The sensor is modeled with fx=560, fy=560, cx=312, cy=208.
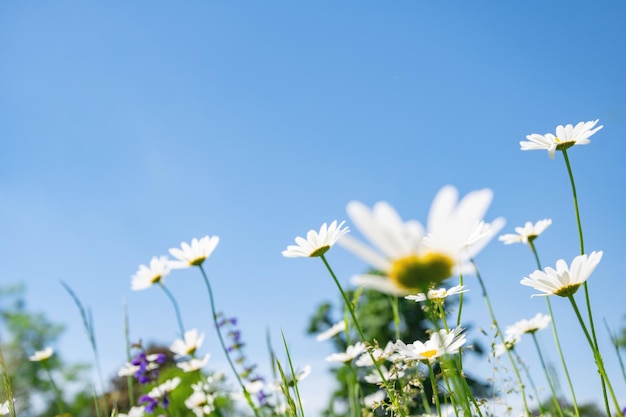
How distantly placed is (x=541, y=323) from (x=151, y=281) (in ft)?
6.18

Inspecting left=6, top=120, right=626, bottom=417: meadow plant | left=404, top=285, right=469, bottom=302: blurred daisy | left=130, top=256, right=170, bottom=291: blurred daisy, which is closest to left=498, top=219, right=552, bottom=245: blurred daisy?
left=6, top=120, right=626, bottom=417: meadow plant

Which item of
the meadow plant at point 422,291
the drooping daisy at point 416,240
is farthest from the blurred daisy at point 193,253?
A: the drooping daisy at point 416,240

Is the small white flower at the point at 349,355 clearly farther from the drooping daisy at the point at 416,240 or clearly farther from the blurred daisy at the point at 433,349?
the drooping daisy at the point at 416,240

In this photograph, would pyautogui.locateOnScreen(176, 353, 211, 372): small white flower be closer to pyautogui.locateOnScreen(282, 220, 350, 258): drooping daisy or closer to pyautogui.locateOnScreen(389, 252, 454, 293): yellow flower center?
pyautogui.locateOnScreen(282, 220, 350, 258): drooping daisy

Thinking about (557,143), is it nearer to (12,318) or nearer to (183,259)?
Result: (183,259)

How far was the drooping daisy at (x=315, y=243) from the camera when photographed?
5.39 feet

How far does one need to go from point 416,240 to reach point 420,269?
4 centimetres

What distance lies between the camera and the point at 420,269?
2.36 ft

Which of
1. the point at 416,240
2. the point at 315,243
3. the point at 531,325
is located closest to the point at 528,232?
the point at 531,325

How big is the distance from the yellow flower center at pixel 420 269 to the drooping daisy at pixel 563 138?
1.27m

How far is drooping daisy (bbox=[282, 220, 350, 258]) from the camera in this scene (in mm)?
1643

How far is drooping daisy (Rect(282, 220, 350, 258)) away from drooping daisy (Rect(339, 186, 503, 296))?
0.89m

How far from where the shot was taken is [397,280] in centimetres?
73

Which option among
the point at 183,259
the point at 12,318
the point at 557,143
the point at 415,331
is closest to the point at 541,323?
the point at 557,143
